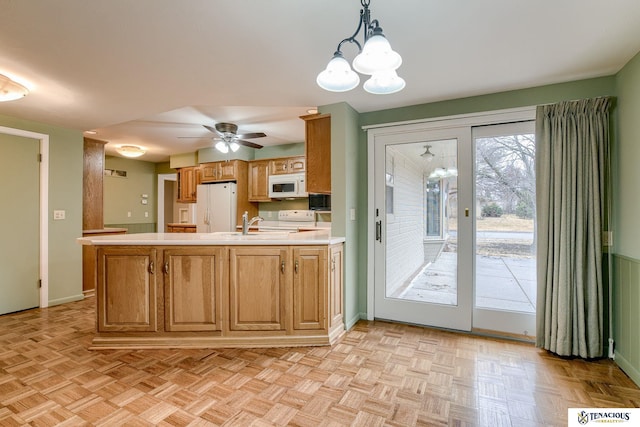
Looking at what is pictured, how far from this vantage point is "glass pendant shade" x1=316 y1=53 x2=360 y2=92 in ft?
4.90

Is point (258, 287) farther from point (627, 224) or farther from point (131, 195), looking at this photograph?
point (131, 195)

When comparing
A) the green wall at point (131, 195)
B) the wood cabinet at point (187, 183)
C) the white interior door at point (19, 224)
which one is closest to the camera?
the white interior door at point (19, 224)

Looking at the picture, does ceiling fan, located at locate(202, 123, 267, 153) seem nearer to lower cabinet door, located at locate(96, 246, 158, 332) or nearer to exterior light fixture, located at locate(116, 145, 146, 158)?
exterior light fixture, located at locate(116, 145, 146, 158)

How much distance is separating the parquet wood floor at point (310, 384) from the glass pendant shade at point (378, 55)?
1.84 metres

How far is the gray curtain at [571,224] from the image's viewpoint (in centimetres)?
237

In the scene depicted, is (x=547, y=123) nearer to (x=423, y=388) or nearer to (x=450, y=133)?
(x=450, y=133)

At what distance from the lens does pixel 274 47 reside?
2.07 meters

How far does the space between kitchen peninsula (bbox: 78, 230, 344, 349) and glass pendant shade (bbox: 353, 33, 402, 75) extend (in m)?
1.61

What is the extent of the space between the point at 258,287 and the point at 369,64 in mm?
2006

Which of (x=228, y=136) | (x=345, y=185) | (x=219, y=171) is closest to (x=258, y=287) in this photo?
(x=345, y=185)

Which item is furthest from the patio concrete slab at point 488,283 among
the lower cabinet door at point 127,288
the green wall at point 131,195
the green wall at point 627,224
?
the green wall at point 131,195

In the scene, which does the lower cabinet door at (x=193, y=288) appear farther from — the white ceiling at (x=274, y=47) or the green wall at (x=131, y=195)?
the green wall at (x=131, y=195)

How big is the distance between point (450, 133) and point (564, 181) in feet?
3.33

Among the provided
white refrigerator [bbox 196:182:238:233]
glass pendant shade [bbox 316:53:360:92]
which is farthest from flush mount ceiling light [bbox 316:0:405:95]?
white refrigerator [bbox 196:182:238:233]
